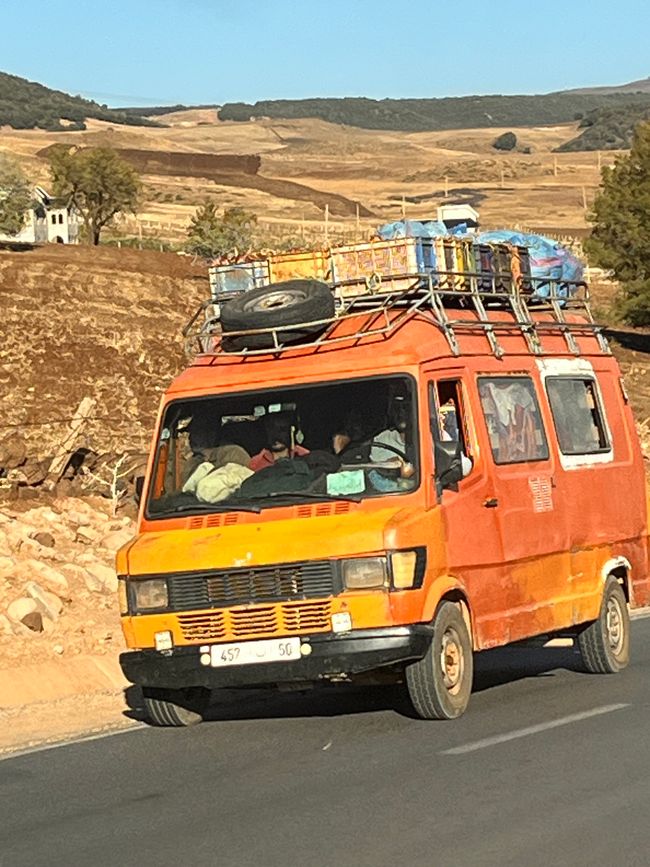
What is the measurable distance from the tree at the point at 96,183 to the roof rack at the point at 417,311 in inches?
2462

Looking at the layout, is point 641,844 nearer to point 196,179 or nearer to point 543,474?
point 543,474

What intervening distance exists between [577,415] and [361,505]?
10.3 ft

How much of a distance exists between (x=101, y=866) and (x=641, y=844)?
83.4 inches

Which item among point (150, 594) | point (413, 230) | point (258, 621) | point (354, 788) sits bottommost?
point (354, 788)

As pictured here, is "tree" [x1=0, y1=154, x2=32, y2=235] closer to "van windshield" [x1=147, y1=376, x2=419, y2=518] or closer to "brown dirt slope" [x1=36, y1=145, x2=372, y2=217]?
"brown dirt slope" [x1=36, y1=145, x2=372, y2=217]

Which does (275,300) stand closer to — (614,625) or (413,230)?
(413,230)

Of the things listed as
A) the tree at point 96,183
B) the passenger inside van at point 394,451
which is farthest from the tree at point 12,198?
the passenger inside van at point 394,451

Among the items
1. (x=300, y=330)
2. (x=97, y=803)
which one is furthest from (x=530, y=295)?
→ (x=97, y=803)

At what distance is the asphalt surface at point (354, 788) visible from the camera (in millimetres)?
6977

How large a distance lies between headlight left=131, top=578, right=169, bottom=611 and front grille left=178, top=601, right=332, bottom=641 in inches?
6.7

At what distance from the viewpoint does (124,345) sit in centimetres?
3656

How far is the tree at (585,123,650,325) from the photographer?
53.2 m

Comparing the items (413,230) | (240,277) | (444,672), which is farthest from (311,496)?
(413,230)

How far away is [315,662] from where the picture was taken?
32.5 feet
